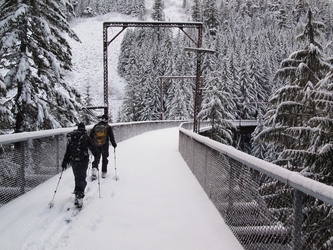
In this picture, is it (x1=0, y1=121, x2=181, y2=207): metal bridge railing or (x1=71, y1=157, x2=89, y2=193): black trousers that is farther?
(x1=0, y1=121, x2=181, y2=207): metal bridge railing

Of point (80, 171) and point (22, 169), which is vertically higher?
point (80, 171)

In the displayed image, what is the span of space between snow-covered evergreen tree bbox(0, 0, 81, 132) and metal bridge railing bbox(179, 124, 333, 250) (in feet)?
29.2

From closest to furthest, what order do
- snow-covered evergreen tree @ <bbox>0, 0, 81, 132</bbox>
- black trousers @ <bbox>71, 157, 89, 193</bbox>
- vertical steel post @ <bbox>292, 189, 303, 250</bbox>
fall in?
vertical steel post @ <bbox>292, 189, 303, 250</bbox>
black trousers @ <bbox>71, 157, 89, 193</bbox>
snow-covered evergreen tree @ <bbox>0, 0, 81, 132</bbox>

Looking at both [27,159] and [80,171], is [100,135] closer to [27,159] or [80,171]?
[27,159]

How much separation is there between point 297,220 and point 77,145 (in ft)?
16.2

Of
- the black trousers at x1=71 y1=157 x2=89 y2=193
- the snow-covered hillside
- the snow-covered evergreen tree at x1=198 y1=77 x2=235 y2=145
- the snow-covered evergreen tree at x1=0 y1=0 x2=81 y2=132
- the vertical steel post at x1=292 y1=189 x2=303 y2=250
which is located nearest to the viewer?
the vertical steel post at x1=292 y1=189 x2=303 y2=250

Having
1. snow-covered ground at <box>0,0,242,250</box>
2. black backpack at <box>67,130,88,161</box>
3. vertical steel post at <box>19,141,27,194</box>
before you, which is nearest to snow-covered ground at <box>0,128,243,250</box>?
snow-covered ground at <box>0,0,242,250</box>

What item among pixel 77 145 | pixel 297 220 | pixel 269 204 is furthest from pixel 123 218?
pixel 297 220

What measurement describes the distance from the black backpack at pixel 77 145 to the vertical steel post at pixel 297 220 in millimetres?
4820

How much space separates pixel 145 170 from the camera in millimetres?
12094

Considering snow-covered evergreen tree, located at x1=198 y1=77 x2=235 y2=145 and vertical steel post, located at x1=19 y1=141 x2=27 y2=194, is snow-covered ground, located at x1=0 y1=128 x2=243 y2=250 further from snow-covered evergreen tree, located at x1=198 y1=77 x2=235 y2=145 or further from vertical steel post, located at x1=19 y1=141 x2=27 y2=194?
snow-covered evergreen tree, located at x1=198 y1=77 x2=235 y2=145

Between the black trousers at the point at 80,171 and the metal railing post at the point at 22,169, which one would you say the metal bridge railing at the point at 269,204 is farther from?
the metal railing post at the point at 22,169

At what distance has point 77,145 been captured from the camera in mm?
7230

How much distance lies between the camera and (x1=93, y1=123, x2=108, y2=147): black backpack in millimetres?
10406
